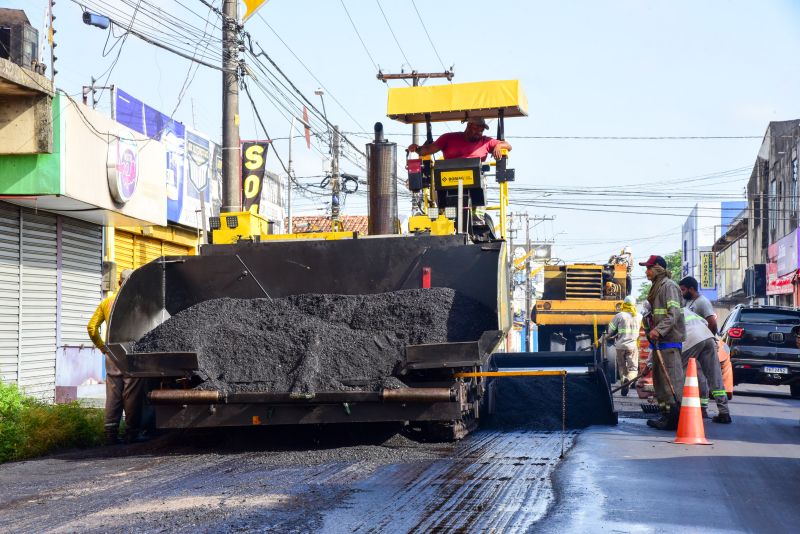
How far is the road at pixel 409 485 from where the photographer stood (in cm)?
534

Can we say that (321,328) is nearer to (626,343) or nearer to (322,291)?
(322,291)

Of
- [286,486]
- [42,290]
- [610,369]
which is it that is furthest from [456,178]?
[42,290]

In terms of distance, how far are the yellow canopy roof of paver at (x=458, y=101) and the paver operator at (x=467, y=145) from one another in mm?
→ 228

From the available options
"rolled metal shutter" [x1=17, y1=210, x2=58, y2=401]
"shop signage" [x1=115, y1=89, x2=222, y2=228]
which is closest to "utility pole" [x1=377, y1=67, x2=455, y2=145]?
"shop signage" [x1=115, y1=89, x2=222, y2=228]

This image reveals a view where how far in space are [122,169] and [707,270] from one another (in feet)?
208

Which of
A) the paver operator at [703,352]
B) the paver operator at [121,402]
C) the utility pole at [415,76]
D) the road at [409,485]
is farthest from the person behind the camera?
the utility pole at [415,76]

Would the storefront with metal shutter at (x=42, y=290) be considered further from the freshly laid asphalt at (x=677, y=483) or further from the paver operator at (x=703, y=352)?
the paver operator at (x=703, y=352)

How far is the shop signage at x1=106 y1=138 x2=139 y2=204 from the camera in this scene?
14.3m

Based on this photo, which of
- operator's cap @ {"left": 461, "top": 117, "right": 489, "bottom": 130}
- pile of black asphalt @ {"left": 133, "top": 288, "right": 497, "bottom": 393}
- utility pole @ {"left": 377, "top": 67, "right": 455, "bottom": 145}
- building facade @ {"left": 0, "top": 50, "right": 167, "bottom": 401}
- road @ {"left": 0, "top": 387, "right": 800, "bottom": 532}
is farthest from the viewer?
utility pole @ {"left": 377, "top": 67, "right": 455, "bottom": 145}

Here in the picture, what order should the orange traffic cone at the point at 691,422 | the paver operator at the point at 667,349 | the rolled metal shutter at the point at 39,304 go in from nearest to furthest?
the orange traffic cone at the point at 691,422, the paver operator at the point at 667,349, the rolled metal shutter at the point at 39,304

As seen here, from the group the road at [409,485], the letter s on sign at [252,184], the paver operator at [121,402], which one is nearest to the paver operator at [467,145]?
the road at [409,485]

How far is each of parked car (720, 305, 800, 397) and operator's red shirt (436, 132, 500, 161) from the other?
301 inches

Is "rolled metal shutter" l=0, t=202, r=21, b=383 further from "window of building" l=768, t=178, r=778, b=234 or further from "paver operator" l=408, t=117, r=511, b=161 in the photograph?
"window of building" l=768, t=178, r=778, b=234

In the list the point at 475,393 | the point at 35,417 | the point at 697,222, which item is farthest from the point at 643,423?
the point at 697,222
